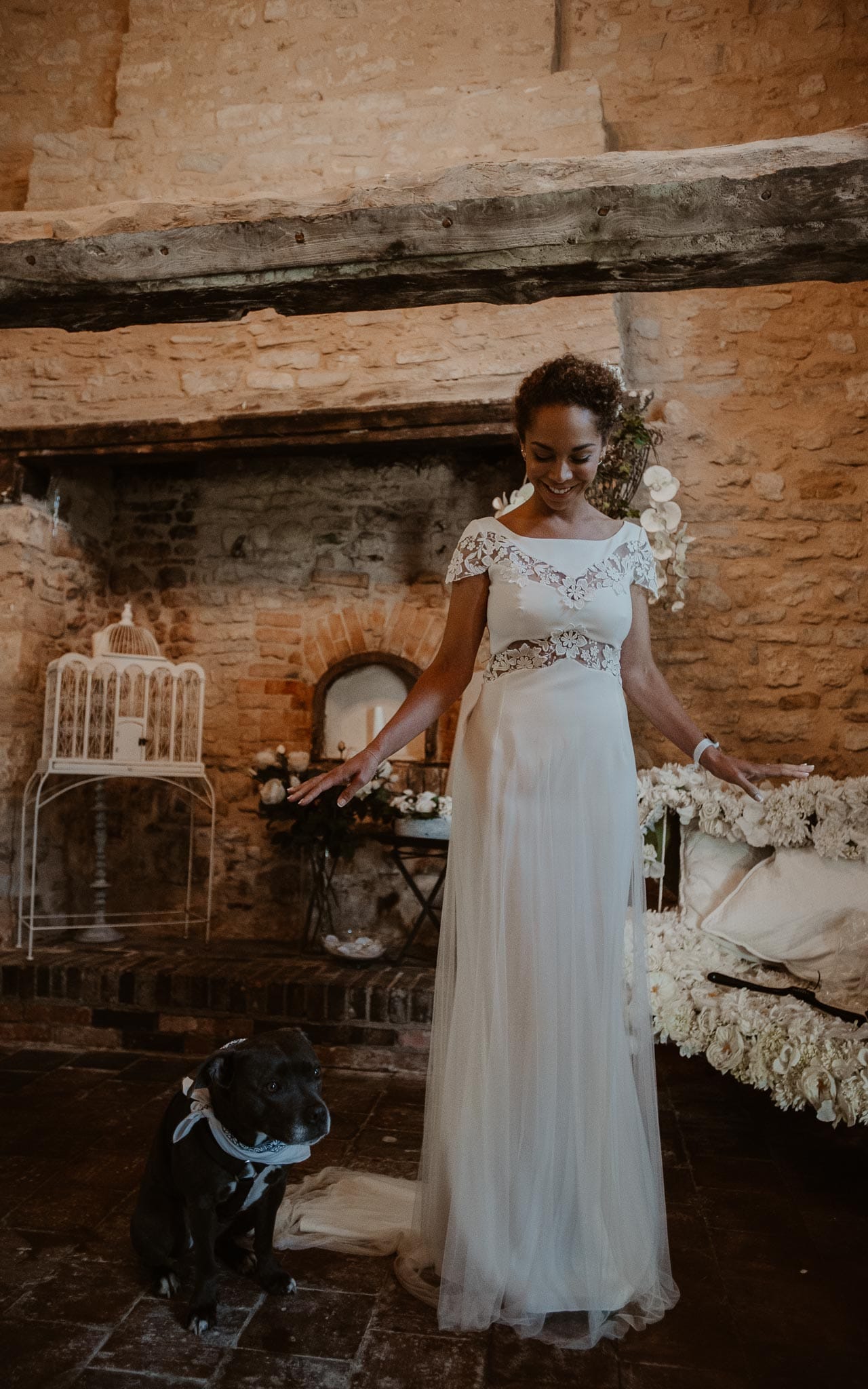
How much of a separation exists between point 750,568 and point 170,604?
10.5 feet

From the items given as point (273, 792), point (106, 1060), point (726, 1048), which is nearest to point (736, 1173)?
point (726, 1048)

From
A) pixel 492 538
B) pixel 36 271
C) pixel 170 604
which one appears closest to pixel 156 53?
pixel 170 604

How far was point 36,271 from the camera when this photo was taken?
8.50 feet

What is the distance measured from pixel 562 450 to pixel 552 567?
0.80 ft

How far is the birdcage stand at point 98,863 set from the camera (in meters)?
4.76

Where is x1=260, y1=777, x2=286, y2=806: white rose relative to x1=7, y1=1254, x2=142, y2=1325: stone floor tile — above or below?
above

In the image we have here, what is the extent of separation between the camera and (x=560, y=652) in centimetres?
205

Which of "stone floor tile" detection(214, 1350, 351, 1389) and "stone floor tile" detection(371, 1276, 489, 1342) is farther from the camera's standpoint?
"stone floor tile" detection(371, 1276, 489, 1342)

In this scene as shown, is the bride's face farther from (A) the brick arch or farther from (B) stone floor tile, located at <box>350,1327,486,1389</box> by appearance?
(A) the brick arch

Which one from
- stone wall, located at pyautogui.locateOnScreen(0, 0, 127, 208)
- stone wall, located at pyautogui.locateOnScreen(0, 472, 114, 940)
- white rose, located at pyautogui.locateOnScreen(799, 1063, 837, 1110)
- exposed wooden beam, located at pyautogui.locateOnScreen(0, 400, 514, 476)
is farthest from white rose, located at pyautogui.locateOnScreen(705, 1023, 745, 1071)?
stone wall, located at pyautogui.locateOnScreen(0, 0, 127, 208)

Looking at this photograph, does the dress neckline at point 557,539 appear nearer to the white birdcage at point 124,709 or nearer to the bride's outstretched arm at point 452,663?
the bride's outstretched arm at point 452,663

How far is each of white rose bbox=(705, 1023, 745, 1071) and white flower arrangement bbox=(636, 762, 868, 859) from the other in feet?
2.94

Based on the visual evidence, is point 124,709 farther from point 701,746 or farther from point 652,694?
point 701,746

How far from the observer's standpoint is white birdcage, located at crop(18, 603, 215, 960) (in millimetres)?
4668
